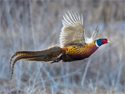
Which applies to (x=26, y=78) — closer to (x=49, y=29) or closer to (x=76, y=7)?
(x=49, y=29)

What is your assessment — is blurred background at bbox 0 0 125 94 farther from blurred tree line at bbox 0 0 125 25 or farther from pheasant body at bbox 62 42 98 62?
pheasant body at bbox 62 42 98 62

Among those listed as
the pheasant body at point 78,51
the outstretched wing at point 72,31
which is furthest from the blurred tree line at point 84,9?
the pheasant body at point 78,51

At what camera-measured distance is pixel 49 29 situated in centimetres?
667

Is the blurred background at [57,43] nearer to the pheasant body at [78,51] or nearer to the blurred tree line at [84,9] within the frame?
the blurred tree line at [84,9]

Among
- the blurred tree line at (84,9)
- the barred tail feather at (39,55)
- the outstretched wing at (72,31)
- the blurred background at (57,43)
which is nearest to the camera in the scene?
the barred tail feather at (39,55)

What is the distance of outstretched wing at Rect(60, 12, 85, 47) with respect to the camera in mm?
2408

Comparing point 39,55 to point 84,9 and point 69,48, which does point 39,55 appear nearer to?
point 69,48

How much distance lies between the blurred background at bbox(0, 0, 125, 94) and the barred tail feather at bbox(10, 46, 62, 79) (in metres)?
2.06

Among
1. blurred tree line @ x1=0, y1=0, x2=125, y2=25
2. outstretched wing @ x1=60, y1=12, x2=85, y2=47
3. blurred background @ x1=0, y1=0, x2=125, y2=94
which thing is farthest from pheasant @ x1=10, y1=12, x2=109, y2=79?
blurred tree line @ x1=0, y1=0, x2=125, y2=25

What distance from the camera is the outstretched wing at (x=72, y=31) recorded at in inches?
94.8

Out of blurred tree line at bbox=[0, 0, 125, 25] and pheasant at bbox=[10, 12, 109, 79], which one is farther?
blurred tree line at bbox=[0, 0, 125, 25]

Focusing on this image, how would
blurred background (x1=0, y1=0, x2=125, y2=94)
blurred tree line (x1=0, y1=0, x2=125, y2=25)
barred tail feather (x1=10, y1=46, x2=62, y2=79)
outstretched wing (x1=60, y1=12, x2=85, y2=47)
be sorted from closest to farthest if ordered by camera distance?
barred tail feather (x1=10, y1=46, x2=62, y2=79), outstretched wing (x1=60, y1=12, x2=85, y2=47), blurred background (x1=0, y1=0, x2=125, y2=94), blurred tree line (x1=0, y1=0, x2=125, y2=25)

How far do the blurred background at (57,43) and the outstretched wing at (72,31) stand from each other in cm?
192

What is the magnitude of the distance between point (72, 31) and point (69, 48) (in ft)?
0.70
